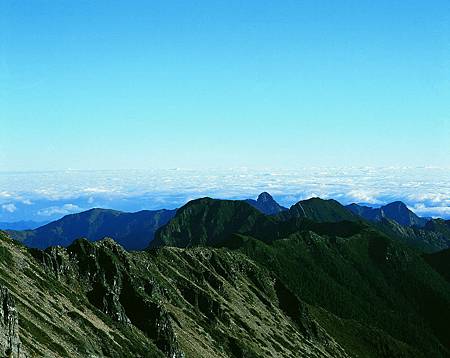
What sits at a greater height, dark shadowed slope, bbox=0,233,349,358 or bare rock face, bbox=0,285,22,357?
bare rock face, bbox=0,285,22,357

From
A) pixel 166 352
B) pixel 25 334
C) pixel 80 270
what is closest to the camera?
pixel 25 334

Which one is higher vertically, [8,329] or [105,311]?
[8,329]

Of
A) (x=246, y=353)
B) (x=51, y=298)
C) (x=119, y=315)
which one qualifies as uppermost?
(x=51, y=298)

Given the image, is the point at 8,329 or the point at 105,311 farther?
the point at 105,311

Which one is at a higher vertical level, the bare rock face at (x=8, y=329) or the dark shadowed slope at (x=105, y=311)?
the bare rock face at (x=8, y=329)

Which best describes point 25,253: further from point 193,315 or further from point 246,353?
point 246,353

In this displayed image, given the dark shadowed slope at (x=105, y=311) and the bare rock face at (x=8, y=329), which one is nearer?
the bare rock face at (x=8, y=329)

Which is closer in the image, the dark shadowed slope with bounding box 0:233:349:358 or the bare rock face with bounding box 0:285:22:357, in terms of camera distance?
the bare rock face with bounding box 0:285:22:357

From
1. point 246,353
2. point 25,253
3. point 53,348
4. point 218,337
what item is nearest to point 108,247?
point 25,253
